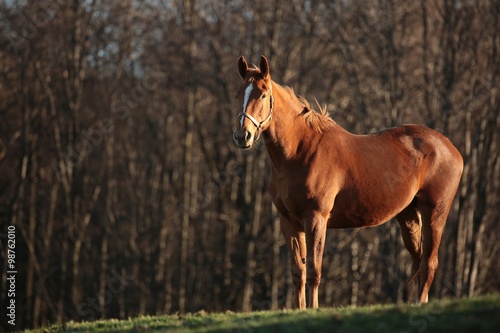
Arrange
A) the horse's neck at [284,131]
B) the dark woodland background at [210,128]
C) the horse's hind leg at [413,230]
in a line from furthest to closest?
the dark woodland background at [210,128]
the horse's hind leg at [413,230]
the horse's neck at [284,131]

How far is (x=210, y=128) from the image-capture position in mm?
30156

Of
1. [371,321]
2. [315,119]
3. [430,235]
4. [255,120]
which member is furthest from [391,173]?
[371,321]

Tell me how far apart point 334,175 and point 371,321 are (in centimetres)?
266

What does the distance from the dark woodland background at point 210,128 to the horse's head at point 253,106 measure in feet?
44.5

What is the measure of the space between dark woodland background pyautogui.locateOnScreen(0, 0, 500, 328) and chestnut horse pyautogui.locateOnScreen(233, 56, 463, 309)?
12.0 meters

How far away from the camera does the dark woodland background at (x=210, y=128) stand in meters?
23.6

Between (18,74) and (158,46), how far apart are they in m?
5.28

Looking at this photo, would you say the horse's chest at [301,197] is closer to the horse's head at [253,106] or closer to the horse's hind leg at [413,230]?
the horse's head at [253,106]

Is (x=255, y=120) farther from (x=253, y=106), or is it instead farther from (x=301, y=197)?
(x=301, y=197)

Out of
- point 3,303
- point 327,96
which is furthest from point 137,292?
point 327,96

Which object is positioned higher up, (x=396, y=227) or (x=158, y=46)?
(x=158, y=46)

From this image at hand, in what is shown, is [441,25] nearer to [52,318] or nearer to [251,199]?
[251,199]

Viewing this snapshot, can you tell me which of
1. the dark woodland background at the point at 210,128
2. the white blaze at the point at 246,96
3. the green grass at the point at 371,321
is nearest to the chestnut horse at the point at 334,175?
the white blaze at the point at 246,96

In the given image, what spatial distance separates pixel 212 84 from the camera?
27.7 meters
